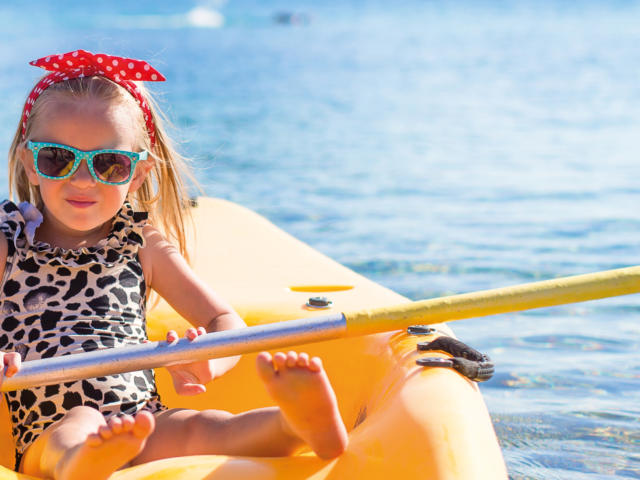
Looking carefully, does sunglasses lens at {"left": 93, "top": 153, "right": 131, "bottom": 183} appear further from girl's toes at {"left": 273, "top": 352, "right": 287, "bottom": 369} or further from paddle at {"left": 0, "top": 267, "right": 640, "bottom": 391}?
girl's toes at {"left": 273, "top": 352, "right": 287, "bottom": 369}

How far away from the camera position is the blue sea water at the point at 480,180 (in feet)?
8.50

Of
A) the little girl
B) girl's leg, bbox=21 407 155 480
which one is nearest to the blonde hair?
the little girl

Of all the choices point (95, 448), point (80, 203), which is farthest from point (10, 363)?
point (80, 203)

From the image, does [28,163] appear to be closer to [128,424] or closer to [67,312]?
[67,312]

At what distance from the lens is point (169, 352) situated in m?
1.50

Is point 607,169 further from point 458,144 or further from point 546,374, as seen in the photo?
point 546,374

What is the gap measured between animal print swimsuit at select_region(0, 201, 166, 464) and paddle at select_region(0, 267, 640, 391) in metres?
0.17

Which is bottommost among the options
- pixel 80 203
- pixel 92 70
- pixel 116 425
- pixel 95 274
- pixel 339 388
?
pixel 339 388

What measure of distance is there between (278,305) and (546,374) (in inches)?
38.4

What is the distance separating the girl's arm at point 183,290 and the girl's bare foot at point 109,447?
19.3 inches

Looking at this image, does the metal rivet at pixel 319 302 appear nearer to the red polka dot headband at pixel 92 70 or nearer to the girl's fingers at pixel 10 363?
the red polka dot headband at pixel 92 70

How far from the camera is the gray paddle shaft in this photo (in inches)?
57.9

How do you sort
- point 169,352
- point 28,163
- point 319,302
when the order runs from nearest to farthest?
point 169,352
point 28,163
point 319,302

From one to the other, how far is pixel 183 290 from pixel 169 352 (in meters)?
0.36
